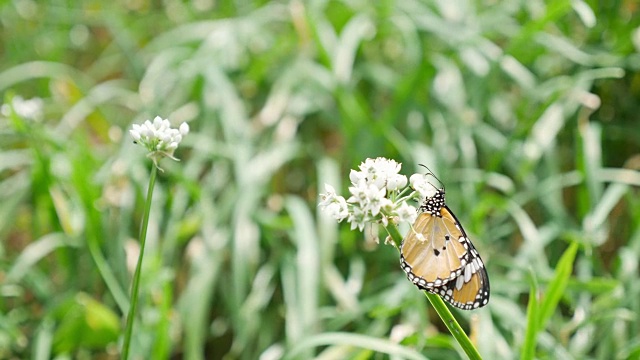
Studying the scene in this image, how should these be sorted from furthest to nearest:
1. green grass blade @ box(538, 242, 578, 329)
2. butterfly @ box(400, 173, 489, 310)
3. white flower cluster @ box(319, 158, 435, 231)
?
green grass blade @ box(538, 242, 578, 329) < butterfly @ box(400, 173, 489, 310) < white flower cluster @ box(319, 158, 435, 231)

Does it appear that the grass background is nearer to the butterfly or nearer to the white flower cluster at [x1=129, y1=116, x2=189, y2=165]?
the butterfly

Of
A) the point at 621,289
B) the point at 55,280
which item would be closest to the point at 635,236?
the point at 621,289

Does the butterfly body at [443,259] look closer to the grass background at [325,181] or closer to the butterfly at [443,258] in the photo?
the butterfly at [443,258]

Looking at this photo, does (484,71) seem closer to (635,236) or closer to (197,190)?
(635,236)

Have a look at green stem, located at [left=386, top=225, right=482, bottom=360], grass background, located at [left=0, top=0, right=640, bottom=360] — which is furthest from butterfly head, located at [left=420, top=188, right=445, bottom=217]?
grass background, located at [left=0, top=0, right=640, bottom=360]

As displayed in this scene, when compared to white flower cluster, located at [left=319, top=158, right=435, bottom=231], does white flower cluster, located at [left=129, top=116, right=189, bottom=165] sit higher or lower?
higher

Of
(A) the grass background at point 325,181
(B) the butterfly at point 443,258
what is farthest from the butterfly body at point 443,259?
(A) the grass background at point 325,181

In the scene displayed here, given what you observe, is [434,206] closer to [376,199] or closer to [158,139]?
[376,199]
